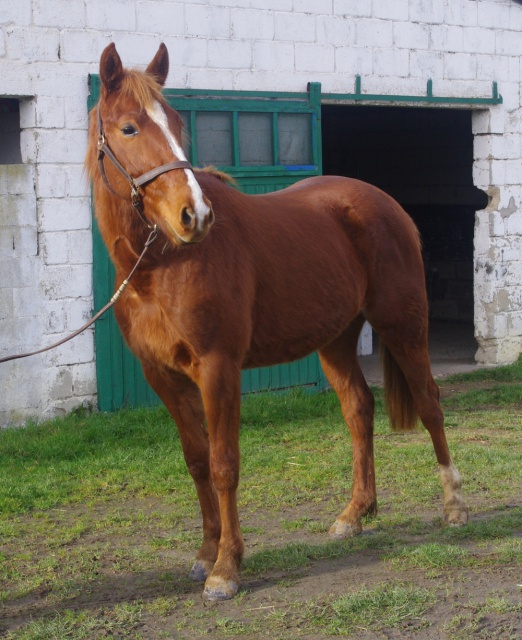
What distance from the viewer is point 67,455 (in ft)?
21.3

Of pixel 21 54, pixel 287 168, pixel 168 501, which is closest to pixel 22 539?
pixel 168 501

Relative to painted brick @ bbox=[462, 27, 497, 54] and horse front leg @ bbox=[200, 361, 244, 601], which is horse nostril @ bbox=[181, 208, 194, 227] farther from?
painted brick @ bbox=[462, 27, 497, 54]

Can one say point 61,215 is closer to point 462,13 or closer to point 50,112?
point 50,112

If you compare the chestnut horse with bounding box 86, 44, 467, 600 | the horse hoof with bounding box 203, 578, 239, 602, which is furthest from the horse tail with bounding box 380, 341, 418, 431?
the horse hoof with bounding box 203, 578, 239, 602

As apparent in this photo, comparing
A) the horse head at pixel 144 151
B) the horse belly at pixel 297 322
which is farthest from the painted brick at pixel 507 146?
the horse head at pixel 144 151

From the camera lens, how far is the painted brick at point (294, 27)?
8102 mm

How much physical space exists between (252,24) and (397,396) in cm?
414

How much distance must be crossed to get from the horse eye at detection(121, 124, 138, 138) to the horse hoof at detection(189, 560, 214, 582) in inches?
74.4

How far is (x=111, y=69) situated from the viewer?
3748 millimetres

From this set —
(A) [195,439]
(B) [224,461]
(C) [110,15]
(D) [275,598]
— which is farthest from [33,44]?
(D) [275,598]

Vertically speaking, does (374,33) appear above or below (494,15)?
below

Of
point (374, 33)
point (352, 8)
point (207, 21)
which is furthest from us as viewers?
point (374, 33)

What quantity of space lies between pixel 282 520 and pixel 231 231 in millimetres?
1753

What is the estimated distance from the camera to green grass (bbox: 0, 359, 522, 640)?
367 centimetres
